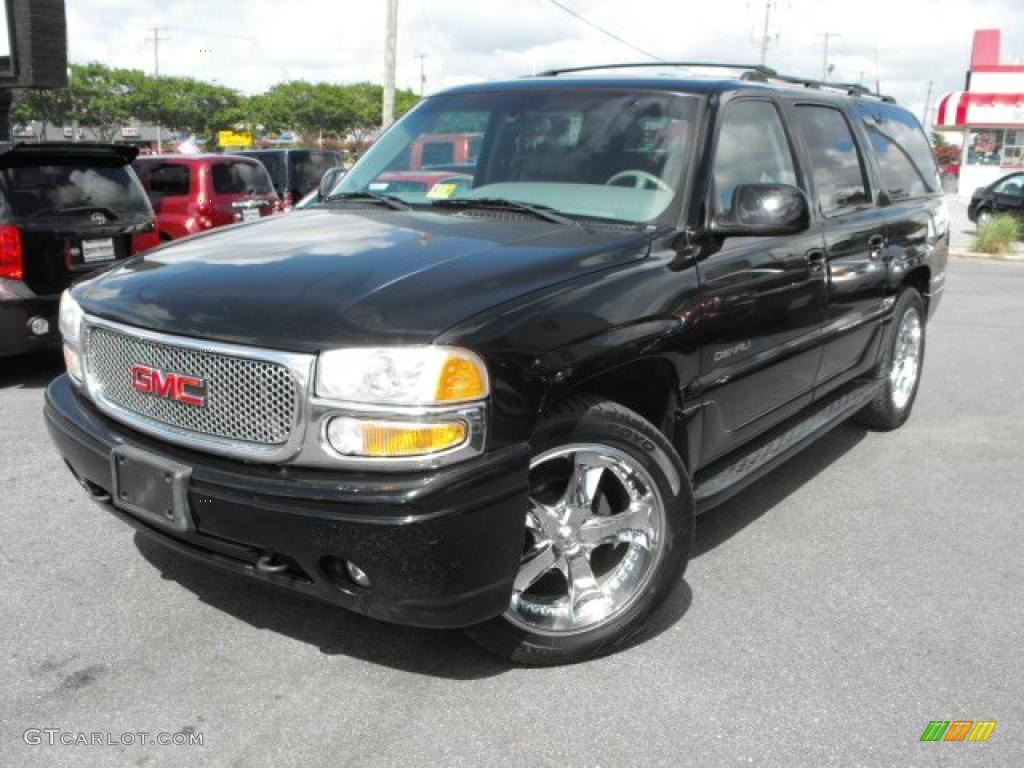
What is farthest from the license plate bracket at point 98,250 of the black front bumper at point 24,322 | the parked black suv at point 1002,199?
the parked black suv at point 1002,199

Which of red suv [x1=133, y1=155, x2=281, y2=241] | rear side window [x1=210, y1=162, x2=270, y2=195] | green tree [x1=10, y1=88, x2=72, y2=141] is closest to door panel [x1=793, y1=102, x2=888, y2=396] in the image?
red suv [x1=133, y1=155, x2=281, y2=241]

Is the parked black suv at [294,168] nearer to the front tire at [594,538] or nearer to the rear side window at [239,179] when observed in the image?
the rear side window at [239,179]

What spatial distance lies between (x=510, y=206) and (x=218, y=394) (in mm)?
1430

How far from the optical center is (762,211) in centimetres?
353

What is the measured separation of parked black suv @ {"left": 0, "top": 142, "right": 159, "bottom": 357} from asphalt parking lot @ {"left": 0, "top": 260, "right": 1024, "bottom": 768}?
2.30 m

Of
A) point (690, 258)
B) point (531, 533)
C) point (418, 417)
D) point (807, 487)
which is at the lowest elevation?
point (807, 487)

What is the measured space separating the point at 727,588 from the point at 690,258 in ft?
4.09

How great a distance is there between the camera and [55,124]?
205ft

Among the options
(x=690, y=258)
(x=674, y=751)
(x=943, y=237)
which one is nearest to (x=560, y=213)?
(x=690, y=258)

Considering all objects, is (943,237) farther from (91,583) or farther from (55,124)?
(55,124)

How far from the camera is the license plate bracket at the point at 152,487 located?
9.04 feet

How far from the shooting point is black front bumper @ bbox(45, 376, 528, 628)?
251 cm

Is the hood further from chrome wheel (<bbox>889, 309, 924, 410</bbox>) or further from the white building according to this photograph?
the white building

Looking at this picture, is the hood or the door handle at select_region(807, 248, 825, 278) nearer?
the hood
